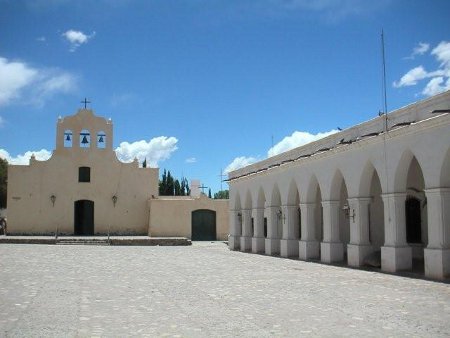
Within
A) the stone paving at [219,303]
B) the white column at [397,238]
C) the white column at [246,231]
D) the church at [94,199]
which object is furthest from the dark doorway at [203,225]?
the white column at [397,238]

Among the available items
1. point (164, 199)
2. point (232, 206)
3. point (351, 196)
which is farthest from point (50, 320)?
point (164, 199)

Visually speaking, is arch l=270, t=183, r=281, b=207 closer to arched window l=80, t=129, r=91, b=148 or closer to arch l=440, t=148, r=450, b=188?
arch l=440, t=148, r=450, b=188

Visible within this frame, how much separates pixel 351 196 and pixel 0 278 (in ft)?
36.3

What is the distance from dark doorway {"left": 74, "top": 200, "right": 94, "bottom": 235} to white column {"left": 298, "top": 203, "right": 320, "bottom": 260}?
2259 centimetres

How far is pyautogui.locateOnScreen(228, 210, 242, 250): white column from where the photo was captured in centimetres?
3134

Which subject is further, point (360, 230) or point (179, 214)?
point (179, 214)

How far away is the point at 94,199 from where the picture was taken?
40.3m

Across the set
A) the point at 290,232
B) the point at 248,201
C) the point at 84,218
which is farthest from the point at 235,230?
the point at 84,218

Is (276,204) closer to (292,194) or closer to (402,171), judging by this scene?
(292,194)

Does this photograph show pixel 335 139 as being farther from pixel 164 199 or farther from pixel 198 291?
pixel 164 199

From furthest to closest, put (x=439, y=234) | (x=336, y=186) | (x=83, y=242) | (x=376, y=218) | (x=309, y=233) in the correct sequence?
(x=83, y=242)
(x=309, y=233)
(x=376, y=218)
(x=336, y=186)
(x=439, y=234)

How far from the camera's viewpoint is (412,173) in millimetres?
18438

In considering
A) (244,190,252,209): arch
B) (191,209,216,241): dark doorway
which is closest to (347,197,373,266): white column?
(244,190,252,209): arch

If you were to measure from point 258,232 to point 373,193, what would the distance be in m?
9.04
